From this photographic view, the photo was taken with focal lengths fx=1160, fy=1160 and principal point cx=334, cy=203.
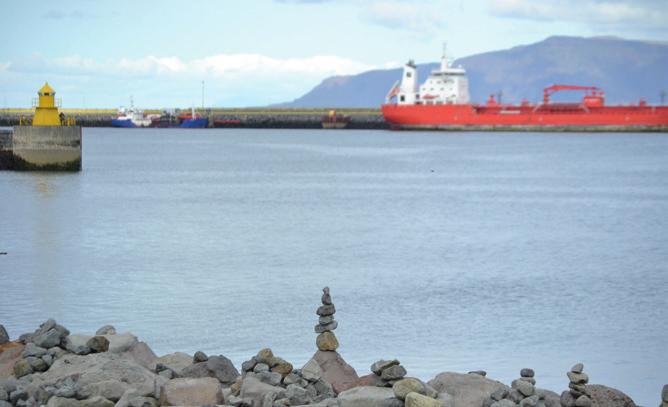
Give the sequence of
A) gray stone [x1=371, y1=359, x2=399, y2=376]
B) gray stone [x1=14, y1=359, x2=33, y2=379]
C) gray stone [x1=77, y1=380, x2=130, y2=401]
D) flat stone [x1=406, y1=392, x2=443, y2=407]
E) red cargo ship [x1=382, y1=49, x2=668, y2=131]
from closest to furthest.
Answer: flat stone [x1=406, y1=392, x2=443, y2=407], gray stone [x1=77, y1=380, x2=130, y2=401], gray stone [x1=371, y1=359, x2=399, y2=376], gray stone [x1=14, y1=359, x2=33, y2=379], red cargo ship [x1=382, y1=49, x2=668, y2=131]

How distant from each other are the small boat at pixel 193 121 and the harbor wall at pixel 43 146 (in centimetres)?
5986

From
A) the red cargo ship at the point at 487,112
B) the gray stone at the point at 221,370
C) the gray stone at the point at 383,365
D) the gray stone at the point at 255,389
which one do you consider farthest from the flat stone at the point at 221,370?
the red cargo ship at the point at 487,112

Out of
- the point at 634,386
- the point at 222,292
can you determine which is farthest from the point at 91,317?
the point at 634,386

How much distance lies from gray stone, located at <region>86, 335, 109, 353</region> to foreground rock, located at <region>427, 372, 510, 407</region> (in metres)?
1.64

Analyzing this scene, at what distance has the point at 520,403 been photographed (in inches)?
203

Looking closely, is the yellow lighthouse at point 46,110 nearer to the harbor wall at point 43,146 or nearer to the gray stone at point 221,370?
the harbor wall at point 43,146

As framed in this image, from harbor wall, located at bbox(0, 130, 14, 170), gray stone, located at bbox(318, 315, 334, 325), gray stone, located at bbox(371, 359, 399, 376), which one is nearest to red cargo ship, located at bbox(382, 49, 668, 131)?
harbor wall, located at bbox(0, 130, 14, 170)

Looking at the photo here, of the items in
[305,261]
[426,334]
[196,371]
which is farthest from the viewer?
[305,261]

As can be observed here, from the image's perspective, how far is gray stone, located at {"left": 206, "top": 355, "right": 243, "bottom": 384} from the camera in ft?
18.4

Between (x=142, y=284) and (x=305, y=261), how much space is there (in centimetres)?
227

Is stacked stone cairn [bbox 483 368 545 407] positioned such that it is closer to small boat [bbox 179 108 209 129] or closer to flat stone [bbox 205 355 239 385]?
flat stone [bbox 205 355 239 385]

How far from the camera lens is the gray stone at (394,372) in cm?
534

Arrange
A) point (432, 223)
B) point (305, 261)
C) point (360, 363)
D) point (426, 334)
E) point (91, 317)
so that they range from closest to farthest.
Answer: point (360, 363) < point (426, 334) < point (91, 317) < point (305, 261) < point (432, 223)

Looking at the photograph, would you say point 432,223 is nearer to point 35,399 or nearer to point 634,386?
point 634,386
